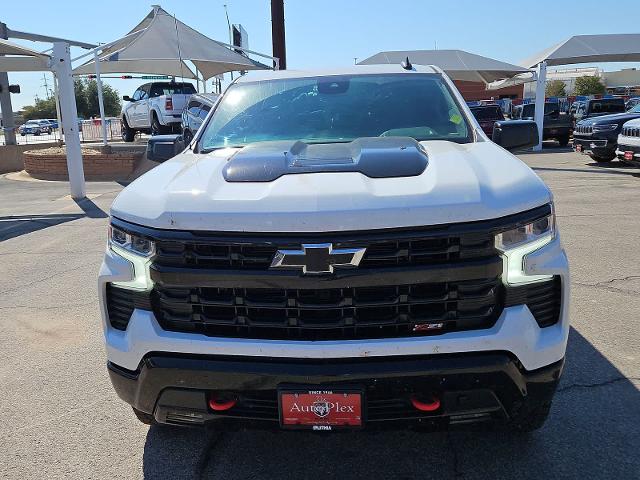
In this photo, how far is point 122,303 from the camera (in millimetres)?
2381

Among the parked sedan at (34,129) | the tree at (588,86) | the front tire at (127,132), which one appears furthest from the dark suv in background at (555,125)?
the parked sedan at (34,129)

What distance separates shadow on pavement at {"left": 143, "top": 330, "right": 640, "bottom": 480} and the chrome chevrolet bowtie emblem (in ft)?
2.69

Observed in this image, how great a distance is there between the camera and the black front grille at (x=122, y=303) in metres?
2.31

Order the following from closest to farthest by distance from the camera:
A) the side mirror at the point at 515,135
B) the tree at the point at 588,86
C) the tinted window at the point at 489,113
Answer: the side mirror at the point at 515,135 < the tinted window at the point at 489,113 < the tree at the point at 588,86

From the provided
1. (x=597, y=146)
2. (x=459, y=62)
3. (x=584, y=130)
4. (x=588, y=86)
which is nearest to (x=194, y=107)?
(x=584, y=130)

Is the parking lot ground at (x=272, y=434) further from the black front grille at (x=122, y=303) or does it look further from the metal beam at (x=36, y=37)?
the metal beam at (x=36, y=37)

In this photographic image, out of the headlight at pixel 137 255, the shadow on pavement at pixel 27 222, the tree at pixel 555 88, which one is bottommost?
the shadow on pavement at pixel 27 222

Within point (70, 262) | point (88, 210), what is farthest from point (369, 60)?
point (70, 262)

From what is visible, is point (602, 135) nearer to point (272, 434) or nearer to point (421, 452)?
point (421, 452)

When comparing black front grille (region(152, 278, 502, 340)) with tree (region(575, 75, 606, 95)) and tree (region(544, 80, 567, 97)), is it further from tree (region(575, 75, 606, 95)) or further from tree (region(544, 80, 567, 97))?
tree (region(544, 80, 567, 97))

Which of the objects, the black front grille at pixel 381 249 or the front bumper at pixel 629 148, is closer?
the black front grille at pixel 381 249

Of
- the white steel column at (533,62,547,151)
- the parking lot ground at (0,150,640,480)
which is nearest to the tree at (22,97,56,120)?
the white steel column at (533,62,547,151)

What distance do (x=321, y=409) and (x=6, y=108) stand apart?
71.9ft

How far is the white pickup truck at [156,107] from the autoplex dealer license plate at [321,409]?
61.0ft
